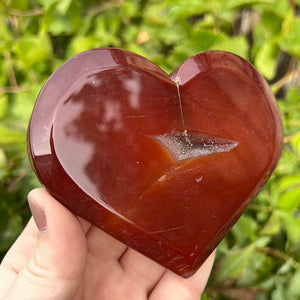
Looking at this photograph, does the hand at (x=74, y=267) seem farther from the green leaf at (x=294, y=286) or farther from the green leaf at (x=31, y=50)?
the green leaf at (x=31, y=50)

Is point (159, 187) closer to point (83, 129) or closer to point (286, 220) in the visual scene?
point (83, 129)

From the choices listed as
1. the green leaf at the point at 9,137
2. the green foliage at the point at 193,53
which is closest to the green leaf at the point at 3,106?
the green foliage at the point at 193,53

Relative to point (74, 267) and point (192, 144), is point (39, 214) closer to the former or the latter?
point (74, 267)

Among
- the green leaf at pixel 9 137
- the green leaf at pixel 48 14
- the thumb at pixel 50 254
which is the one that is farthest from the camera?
the green leaf at pixel 48 14

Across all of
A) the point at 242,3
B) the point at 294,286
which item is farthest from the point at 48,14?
the point at 294,286

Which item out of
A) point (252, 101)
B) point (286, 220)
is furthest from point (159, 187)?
point (286, 220)

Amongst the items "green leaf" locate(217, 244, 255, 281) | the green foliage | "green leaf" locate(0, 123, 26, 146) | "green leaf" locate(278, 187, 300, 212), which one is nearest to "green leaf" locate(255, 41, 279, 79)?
the green foliage
